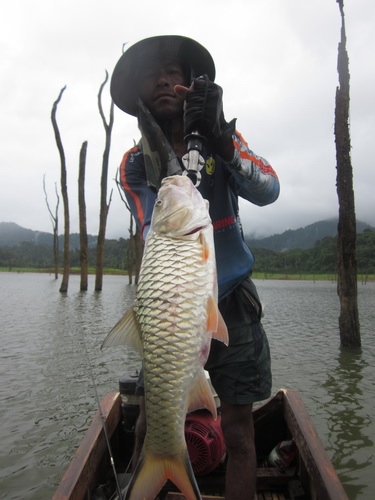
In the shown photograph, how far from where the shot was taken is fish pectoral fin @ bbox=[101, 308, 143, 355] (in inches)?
73.9

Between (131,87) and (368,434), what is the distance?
4783mm

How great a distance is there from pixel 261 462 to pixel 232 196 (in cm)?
247

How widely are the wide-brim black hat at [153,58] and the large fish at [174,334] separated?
1491 mm

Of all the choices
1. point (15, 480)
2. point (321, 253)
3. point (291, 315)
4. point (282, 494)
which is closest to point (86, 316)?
point (291, 315)

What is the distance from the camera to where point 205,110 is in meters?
2.11

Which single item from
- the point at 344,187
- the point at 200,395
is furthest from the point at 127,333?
the point at 344,187

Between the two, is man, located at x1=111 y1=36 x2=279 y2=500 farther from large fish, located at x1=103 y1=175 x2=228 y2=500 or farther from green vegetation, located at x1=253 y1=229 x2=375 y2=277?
green vegetation, located at x1=253 y1=229 x2=375 y2=277

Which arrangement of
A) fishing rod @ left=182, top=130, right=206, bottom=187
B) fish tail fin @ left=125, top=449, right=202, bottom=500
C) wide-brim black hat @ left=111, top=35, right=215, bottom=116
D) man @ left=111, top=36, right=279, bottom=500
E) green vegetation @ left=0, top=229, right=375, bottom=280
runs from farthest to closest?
green vegetation @ left=0, top=229, right=375, bottom=280 < wide-brim black hat @ left=111, top=35, right=215, bottom=116 < man @ left=111, top=36, right=279, bottom=500 < fishing rod @ left=182, top=130, right=206, bottom=187 < fish tail fin @ left=125, top=449, right=202, bottom=500

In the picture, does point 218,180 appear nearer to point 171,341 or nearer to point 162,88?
point 162,88

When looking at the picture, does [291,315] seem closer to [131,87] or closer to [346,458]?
[346,458]

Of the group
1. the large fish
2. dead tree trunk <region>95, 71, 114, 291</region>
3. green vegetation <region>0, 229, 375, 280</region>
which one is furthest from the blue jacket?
green vegetation <region>0, 229, 375, 280</region>

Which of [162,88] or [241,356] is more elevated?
[162,88]

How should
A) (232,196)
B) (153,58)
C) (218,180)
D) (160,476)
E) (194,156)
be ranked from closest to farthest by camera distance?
(160,476), (194,156), (218,180), (232,196), (153,58)

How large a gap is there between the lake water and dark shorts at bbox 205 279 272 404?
2.10 m
